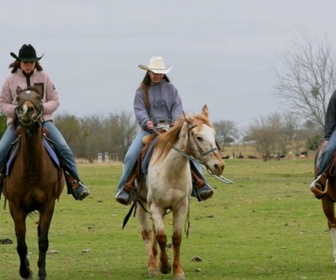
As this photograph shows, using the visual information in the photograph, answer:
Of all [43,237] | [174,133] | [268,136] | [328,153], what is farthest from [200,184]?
[268,136]

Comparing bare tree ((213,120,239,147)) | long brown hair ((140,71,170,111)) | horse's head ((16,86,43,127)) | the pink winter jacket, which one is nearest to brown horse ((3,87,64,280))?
horse's head ((16,86,43,127))

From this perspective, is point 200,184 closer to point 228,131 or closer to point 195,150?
point 195,150

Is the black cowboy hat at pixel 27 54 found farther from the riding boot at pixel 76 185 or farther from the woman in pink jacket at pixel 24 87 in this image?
the riding boot at pixel 76 185

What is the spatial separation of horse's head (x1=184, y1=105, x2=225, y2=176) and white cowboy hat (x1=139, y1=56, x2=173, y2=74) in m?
1.44

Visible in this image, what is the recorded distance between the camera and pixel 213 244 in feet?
61.0

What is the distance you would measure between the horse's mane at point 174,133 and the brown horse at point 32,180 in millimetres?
1538

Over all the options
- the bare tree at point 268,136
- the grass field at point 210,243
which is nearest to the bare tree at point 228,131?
the bare tree at point 268,136

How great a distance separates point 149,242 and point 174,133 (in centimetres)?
197

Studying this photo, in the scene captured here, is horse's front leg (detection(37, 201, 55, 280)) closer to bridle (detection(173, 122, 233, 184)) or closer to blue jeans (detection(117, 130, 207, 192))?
blue jeans (detection(117, 130, 207, 192))

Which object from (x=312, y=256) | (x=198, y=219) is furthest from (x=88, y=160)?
(x=312, y=256)

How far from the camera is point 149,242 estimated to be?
14516 millimetres

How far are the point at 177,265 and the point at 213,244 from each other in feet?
16.9

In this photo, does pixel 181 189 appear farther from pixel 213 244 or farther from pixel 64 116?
pixel 64 116

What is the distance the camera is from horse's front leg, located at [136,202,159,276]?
14.1 metres
